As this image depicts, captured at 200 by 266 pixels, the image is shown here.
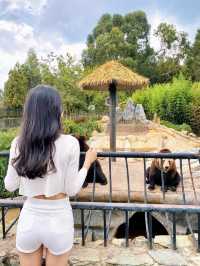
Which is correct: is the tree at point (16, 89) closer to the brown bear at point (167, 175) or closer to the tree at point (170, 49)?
the tree at point (170, 49)

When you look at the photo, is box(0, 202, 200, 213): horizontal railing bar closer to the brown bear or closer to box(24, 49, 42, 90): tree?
the brown bear

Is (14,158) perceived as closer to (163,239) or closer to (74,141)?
(74,141)

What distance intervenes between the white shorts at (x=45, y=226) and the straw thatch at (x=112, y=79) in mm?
6711

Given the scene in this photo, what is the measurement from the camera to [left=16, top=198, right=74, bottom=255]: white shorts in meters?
1.86

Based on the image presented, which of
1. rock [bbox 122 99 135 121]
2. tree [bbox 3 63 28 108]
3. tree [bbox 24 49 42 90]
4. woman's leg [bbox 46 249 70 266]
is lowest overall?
woman's leg [bbox 46 249 70 266]

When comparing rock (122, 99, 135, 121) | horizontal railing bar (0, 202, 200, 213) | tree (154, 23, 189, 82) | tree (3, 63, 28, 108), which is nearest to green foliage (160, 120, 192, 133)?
rock (122, 99, 135, 121)

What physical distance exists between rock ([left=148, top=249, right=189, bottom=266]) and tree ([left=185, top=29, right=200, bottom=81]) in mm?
28291

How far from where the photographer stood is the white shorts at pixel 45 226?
1.86 m

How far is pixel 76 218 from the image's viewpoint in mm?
5566

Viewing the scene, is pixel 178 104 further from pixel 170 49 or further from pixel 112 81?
pixel 170 49

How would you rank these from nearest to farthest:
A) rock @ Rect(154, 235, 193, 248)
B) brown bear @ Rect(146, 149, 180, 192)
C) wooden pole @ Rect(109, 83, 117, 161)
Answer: rock @ Rect(154, 235, 193, 248) → brown bear @ Rect(146, 149, 180, 192) → wooden pole @ Rect(109, 83, 117, 161)

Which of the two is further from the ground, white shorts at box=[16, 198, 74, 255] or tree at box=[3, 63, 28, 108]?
tree at box=[3, 63, 28, 108]

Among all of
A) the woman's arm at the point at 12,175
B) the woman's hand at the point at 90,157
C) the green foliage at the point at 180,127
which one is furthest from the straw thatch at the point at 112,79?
the green foliage at the point at 180,127

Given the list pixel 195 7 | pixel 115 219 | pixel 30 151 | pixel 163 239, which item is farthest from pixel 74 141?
pixel 195 7
